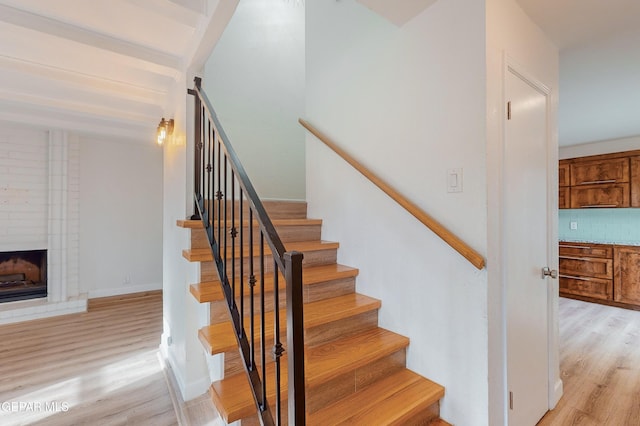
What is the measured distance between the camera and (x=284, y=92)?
13.0 feet

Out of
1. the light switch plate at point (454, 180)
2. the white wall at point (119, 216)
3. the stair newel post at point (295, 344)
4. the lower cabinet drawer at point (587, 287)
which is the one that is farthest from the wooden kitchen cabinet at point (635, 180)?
the white wall at point (119, 216)

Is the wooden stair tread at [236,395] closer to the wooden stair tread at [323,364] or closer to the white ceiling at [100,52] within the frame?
the wooden stair tread at [323,364]

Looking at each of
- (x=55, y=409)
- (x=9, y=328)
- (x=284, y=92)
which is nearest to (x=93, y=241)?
(x=9, y=328)

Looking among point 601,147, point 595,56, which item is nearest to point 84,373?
point 595,56

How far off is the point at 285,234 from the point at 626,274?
4.98 meters

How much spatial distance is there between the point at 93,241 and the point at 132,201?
872 mm

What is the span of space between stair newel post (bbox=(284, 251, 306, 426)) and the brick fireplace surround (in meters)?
4.80

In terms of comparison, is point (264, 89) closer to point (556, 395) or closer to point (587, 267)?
point (556, 395)

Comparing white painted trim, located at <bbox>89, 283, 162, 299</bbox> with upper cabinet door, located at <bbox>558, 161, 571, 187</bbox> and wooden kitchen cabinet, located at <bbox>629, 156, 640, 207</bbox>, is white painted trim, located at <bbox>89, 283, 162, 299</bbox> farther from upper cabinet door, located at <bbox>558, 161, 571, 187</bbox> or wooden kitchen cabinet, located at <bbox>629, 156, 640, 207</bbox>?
wooden kitchen cabinet, located at <bbox>629, 156, 640, 207</bbox>

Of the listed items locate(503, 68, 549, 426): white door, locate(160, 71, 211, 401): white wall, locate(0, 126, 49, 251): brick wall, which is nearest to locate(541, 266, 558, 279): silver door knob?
locate(503, 68, 549, 426): white door

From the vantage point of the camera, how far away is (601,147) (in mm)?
4625

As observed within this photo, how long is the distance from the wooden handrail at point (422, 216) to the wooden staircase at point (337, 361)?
26.6 inches

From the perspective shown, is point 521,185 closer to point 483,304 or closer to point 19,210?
point 483,304

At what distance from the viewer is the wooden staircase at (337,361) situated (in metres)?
1.35
